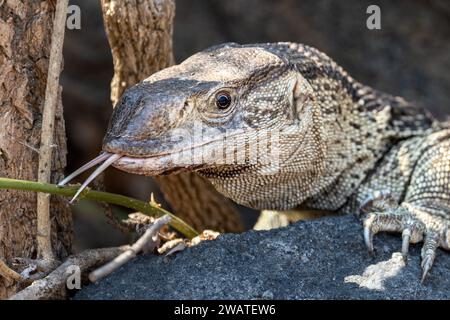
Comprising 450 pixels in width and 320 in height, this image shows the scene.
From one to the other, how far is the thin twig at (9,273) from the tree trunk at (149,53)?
1.94 meters

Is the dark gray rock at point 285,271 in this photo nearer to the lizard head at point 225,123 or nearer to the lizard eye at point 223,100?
the lizard head at point 225,123

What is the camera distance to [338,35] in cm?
833

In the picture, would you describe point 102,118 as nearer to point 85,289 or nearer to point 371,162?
point 371,162

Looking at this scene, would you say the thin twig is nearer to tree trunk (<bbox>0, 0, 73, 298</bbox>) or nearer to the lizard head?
tree trunk (<bbox>0, 0, 73, 298</bbox>)

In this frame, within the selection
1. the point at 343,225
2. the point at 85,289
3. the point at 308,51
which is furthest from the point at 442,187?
the point at 85,289

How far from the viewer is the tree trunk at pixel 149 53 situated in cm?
508

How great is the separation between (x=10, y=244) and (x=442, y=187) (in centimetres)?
269

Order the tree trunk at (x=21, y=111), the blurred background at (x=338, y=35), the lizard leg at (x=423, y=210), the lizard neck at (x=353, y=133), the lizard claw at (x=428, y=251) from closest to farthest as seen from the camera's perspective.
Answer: the tree trunk at (x=21, y=111) → the lizard claw at (x=428, y=251) → the lizard leg at (x=423, y=210) → the lizard neck at (x=353, y=133) → the blurred background at (x=338, y=35)

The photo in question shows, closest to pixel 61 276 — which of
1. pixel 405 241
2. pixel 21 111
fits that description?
pixel 21 111

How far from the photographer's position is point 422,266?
4.17 m

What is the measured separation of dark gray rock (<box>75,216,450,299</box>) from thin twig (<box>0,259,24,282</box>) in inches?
12.2

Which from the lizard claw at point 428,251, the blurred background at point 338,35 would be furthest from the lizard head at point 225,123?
the blurred background at point 338,35
